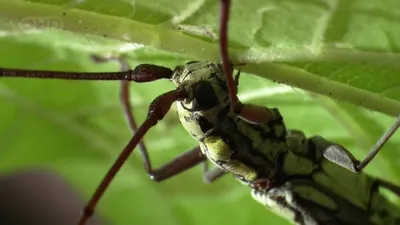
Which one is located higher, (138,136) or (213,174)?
(138,136)

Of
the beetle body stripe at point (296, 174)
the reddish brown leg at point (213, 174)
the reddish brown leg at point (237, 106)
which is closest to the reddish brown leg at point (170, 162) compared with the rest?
the reddish brown leg at point (213, 174)

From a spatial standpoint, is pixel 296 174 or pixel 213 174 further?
pixel 213 174

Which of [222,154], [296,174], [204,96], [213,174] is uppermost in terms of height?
[204,96]

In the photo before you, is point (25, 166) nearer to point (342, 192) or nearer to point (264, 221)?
point (264, 221)

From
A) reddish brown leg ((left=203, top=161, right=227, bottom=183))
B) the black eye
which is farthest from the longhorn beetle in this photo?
reddish brown leg ((left=203, top=161, right=227, bottom=183))

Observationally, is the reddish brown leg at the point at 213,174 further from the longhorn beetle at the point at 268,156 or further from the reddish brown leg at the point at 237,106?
the reddish brown leg at the point at 237,106

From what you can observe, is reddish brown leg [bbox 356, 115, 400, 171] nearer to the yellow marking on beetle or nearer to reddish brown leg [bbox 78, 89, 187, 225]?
the yellow marking on beetle

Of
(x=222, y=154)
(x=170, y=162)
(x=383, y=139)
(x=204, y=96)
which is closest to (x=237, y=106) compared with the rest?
(x=204, y=96)

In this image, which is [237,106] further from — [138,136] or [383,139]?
[383,139]

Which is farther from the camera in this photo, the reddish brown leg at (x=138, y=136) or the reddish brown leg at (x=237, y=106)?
the reddish brown leg at (x=138, y=136)
